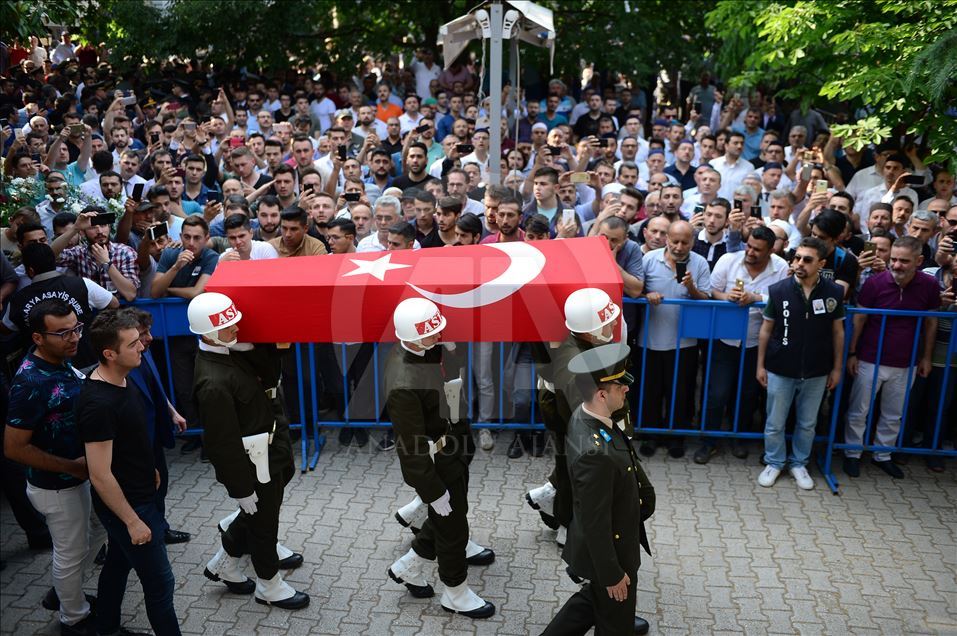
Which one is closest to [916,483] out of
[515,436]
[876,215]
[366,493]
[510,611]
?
[876,215]

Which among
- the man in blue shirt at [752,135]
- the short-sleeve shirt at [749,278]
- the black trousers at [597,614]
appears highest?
the man in blue shirt at [752,135]

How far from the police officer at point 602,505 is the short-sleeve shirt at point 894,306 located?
2897mm

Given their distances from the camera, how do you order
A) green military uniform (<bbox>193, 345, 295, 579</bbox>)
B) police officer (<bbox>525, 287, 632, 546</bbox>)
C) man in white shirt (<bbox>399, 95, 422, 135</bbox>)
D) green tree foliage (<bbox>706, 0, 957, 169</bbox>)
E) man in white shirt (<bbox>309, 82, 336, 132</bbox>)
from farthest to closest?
man in white shirt (<bbox>309, 82, 336, 132</bbox>) < man in white shirt (<bbox>399, 95, 422, 135</bbox>) < green tree foliage (<bbox>706, 0, 957, 169</bbox>) < green military uniform (<bbox>193, 345, 295, 579</bbox>) < police officer (<bbox>525, 287, 632, 546</bbox>)

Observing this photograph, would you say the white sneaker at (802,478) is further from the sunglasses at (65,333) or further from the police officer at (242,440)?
the sunglasses at (65,333)

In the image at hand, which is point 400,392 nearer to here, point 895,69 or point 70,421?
point 70,421

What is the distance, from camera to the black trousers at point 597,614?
368 centimetres

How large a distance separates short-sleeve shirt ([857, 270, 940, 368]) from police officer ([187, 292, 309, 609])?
4.05 meters

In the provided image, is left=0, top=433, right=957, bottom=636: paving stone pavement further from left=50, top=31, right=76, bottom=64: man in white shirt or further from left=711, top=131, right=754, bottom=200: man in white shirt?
left=50, top=31, right=76, bottom=64: man in white shirt

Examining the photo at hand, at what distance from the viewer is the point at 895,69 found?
6.13 meters

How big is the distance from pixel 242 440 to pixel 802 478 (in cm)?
385

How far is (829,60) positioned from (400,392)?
6251mm

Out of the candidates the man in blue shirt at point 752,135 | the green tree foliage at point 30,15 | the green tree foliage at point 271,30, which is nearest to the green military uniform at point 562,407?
the green tree foliage at point 30,15

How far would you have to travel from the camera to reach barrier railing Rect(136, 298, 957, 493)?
5895 millimetres

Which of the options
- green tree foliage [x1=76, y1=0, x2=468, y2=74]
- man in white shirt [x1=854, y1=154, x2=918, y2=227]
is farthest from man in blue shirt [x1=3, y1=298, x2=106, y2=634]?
green tree foliage [x1=76, y1=0, x2=468, y2=74]
